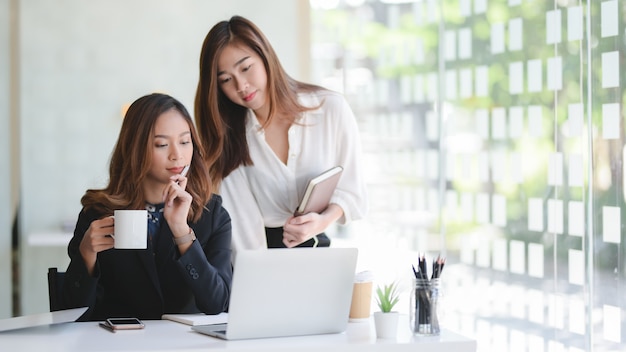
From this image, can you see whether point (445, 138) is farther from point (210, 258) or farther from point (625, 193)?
point (210, 258)

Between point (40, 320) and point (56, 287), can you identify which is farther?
point (56, 287)

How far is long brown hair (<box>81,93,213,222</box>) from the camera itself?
8.43 ft

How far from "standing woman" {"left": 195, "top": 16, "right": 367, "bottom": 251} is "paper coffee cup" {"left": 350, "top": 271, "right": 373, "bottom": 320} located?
1.98ft

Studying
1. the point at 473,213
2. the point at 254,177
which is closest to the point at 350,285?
the point at 254,177

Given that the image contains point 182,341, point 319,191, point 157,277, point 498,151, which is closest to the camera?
point 182,341

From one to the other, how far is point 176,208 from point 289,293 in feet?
1.68

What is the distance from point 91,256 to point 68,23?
10.3ft

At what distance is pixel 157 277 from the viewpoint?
2535 mm

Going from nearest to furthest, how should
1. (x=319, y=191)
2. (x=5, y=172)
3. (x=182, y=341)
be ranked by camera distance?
(x=182, y=341)
(x=319, y=191)
(x=5, y=172)

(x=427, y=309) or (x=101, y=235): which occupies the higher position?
(x=101, y=235)

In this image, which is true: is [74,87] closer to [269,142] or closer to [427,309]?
[269,142]

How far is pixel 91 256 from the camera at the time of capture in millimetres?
2314

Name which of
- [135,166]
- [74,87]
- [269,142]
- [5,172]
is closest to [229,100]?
[269,142]

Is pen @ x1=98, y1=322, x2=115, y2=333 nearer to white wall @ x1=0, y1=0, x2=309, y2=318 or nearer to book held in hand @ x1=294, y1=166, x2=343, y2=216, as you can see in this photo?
book held in hand @ x1=294, y1=166, x2=343, y2=216
